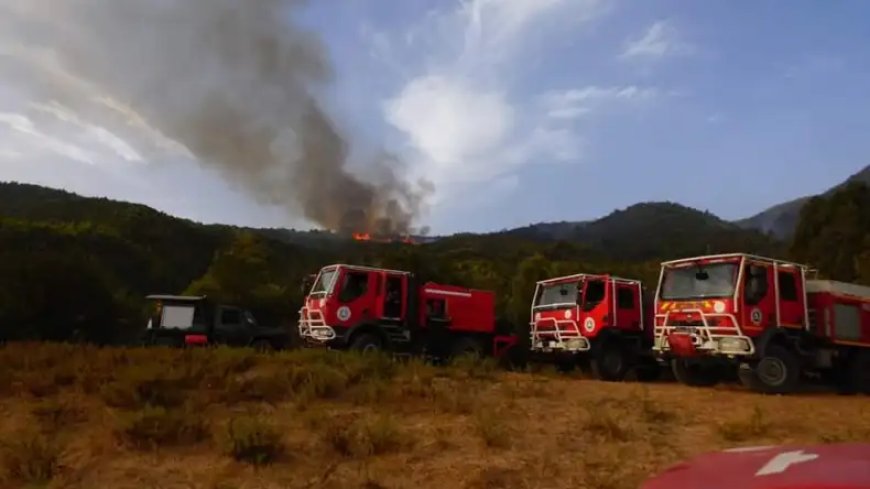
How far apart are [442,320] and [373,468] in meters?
12.5

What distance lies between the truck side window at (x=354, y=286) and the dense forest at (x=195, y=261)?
525 cm

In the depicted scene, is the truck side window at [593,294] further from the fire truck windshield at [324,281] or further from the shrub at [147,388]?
the shrub at [147,388]

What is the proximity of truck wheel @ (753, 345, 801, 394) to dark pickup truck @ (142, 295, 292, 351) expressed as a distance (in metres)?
13.4

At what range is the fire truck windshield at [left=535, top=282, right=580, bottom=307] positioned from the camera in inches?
701

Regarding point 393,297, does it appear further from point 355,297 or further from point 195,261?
point 195,261

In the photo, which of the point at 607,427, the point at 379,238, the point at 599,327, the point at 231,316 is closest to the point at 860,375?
the point at 599,327

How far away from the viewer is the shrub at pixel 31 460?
7273 millimetres

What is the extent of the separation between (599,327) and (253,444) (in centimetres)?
1085

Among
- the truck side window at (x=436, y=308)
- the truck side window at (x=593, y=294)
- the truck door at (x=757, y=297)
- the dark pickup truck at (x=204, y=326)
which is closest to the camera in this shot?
the truck door at (x=757, y=297)

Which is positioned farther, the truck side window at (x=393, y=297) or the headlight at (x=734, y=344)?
the truck side window at (x=393, y=297)

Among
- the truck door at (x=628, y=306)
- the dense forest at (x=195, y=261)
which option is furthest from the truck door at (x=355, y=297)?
the truck door at (x=628, y=306)

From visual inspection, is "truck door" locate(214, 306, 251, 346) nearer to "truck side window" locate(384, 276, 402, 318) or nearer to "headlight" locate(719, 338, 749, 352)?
"truck side window" locate(384, 276, 402, 318)

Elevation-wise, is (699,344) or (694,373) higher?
(699,344)

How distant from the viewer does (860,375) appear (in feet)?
48.6
